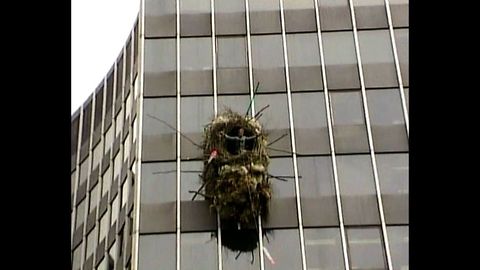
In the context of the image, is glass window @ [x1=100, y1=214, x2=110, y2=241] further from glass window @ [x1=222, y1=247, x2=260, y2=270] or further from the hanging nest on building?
glass window @ [x1=222, y1=247, x2=260, y2=270]

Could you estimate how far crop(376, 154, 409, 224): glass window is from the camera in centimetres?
2447

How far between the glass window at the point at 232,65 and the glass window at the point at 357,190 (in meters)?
3.60

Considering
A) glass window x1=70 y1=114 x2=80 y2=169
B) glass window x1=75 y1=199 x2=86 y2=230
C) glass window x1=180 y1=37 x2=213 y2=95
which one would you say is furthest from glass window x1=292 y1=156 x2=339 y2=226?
glass window x1=70 y1=114 x2=80 y2=169

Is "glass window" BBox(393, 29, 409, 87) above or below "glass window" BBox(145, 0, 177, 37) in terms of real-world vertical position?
below

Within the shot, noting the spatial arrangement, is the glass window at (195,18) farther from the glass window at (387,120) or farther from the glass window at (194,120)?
the glass window at (387,120)

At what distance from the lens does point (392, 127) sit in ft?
86.7

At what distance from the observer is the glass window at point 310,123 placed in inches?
1026

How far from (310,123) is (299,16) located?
409 centimetres

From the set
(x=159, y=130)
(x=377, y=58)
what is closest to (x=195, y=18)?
(x=159, y=130)

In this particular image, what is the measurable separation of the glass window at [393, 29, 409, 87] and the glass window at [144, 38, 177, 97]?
6192 millimetres

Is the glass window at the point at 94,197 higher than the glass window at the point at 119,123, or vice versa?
the glass window at the point at 119,123

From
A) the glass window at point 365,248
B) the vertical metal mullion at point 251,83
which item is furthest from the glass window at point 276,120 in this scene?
the glass window at point 365,248
